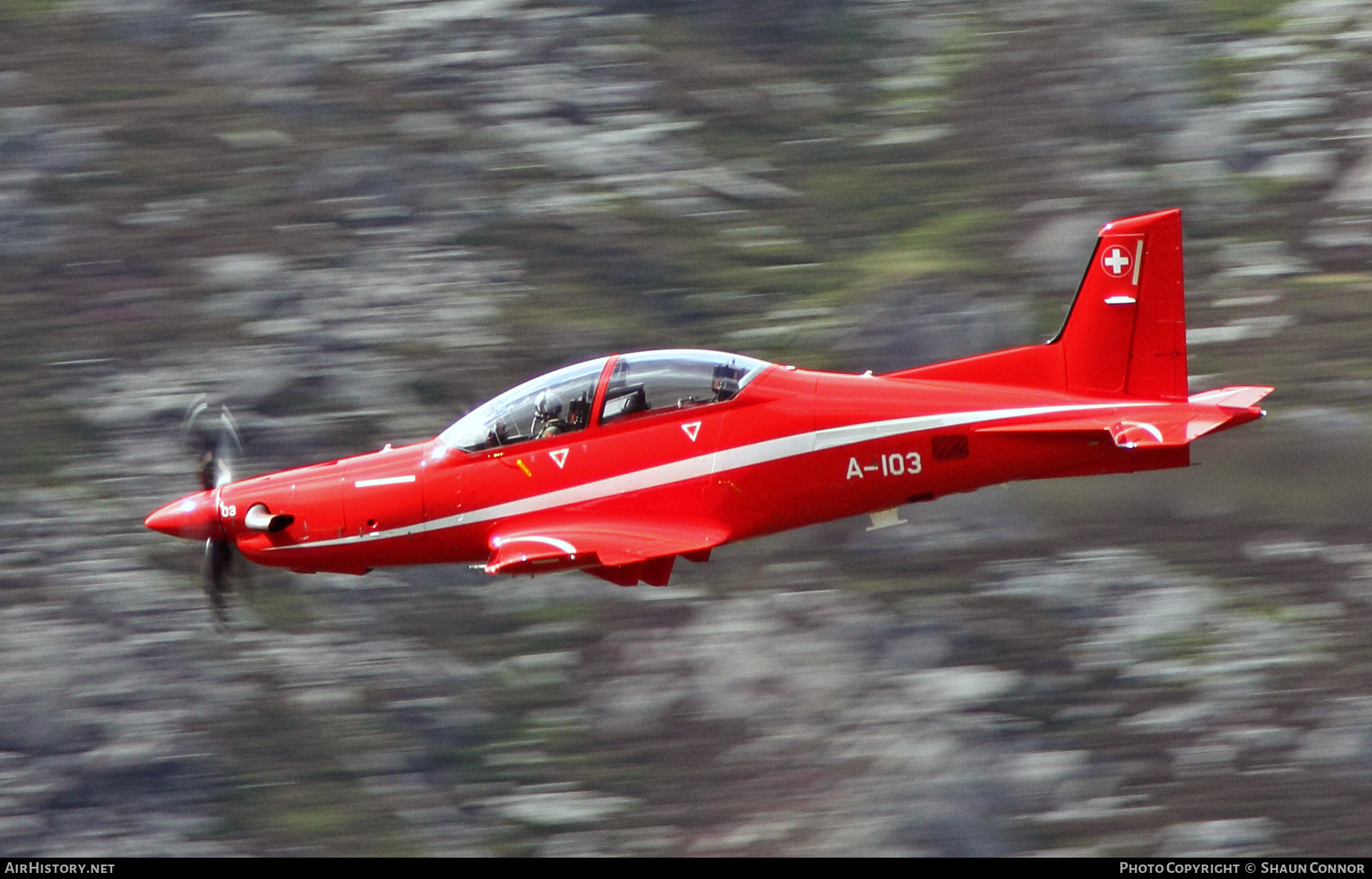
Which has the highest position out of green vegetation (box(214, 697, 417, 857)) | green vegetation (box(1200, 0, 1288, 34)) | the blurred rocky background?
green vegetation (box(1200, 0, 1288, 34))

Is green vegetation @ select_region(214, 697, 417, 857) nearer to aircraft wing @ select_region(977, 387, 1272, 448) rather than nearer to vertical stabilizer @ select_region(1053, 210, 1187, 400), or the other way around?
aircraft wing @ select_region(977, 387, 1272, 448)

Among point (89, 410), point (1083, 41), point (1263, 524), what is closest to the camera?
point (1263, 524)

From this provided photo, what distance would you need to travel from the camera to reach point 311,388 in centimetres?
2759

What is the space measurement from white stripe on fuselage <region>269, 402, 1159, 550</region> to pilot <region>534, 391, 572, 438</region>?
2.10 feet

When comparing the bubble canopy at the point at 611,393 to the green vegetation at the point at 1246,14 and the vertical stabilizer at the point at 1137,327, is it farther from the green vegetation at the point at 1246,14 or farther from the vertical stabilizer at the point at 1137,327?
the green vegetation at the point at 1246,14

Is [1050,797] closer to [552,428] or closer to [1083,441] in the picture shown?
[1083,441]

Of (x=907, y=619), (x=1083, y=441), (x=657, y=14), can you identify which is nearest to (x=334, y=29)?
(x=657, y=14)

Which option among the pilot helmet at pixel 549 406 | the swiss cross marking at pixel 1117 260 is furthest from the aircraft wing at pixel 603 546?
the swiss cross marking at pixel 1117 260

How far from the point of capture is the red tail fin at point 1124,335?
16.0 m

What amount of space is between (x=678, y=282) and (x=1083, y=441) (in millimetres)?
15502

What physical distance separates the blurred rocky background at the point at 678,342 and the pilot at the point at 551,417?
30.0 feet

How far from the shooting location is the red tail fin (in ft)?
52.4

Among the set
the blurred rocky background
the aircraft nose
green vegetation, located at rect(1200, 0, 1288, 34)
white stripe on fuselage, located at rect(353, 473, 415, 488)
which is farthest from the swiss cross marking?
green vegetation, located at rect(1200, 0, 1288, 34)

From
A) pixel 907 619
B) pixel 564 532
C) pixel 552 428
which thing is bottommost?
pixel 907 619
